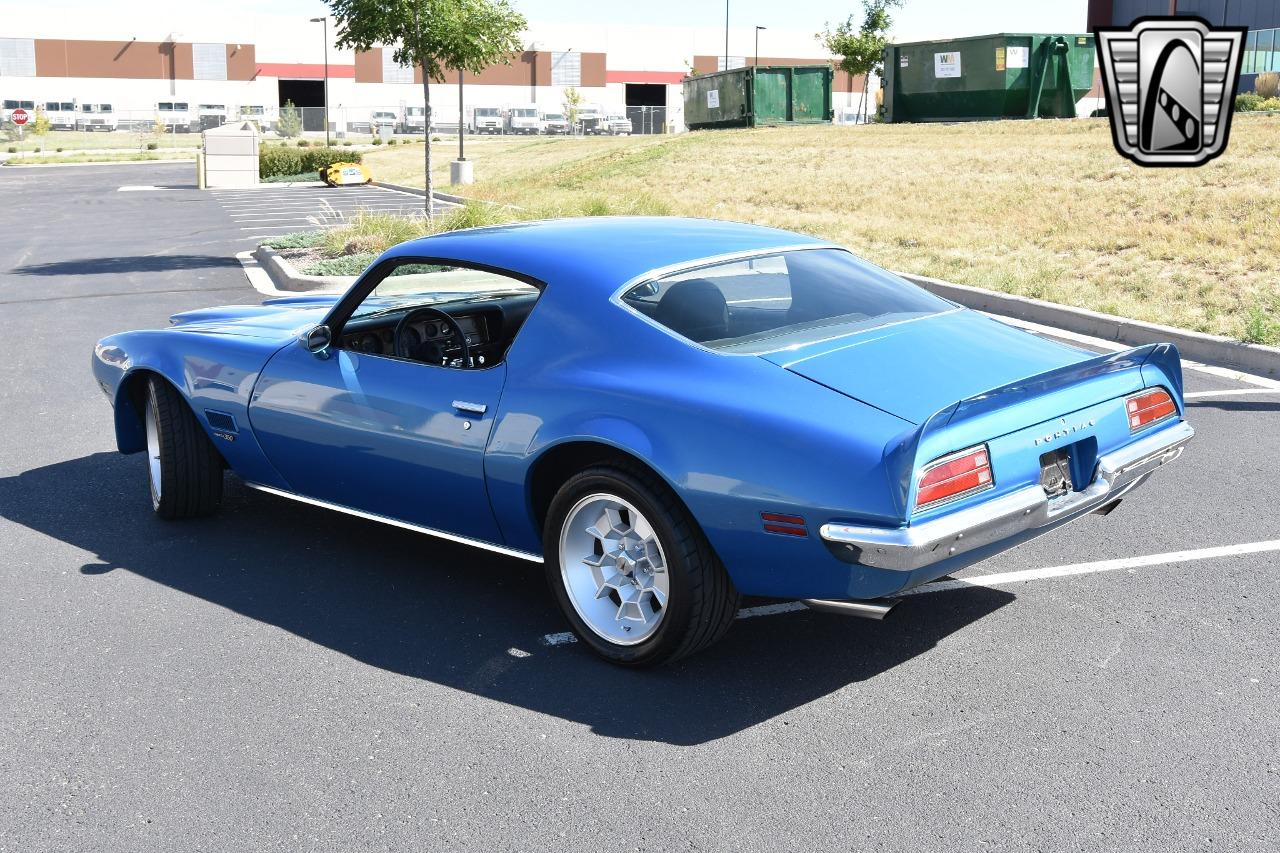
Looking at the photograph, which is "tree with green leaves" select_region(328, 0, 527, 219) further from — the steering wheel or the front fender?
the steering wheel

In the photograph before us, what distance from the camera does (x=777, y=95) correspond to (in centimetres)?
3850

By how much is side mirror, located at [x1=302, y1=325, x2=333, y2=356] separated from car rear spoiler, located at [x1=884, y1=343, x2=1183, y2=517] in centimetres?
253

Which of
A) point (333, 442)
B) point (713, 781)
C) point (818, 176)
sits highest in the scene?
point (818, 176)

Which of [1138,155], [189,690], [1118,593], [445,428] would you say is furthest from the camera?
[1138,155]

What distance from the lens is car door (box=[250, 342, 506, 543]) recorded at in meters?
4.79

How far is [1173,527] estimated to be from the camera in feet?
19.6

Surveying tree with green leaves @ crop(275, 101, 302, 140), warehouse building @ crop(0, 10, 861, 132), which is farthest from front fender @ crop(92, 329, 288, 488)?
warehouse building @ crop(0, 10, 861, 132)

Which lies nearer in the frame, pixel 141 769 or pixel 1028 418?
pixel 141 769

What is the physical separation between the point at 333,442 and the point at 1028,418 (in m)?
2.68

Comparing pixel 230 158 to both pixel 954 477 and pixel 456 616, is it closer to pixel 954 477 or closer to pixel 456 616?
pixel 456 616

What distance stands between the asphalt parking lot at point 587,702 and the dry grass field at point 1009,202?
6.65 meters

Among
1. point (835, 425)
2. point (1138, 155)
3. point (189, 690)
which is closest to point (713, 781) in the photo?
point (835, 425)

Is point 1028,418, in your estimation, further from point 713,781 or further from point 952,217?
point 952,217

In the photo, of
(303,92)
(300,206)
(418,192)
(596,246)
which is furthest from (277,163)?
(303,92)
